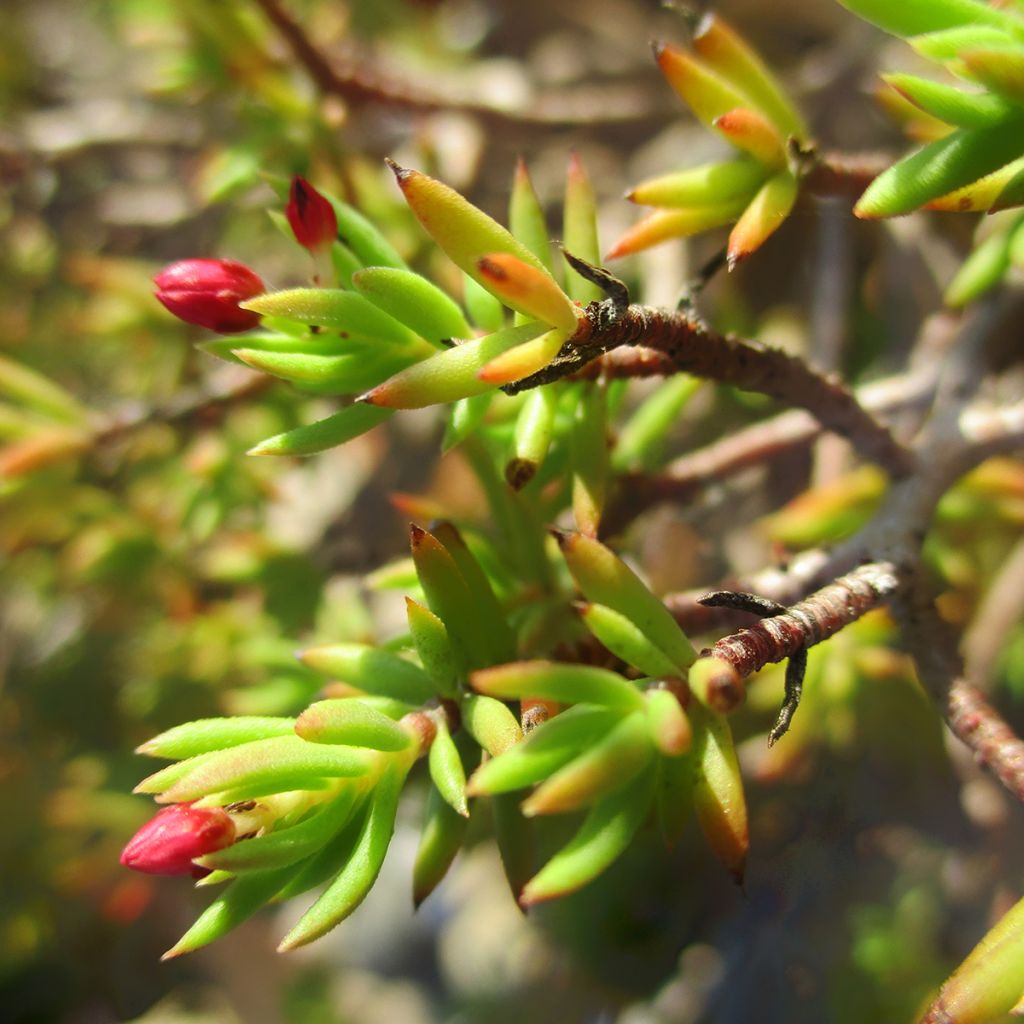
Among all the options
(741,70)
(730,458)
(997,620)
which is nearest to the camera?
(741,70)

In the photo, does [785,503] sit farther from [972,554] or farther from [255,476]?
[255,476]

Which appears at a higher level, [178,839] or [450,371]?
[450,371]

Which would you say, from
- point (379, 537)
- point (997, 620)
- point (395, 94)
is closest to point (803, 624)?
point (997, 620)

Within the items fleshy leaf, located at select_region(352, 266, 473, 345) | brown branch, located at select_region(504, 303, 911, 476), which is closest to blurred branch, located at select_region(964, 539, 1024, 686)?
brown branch, located at select_region(504, 303, 911, 476)

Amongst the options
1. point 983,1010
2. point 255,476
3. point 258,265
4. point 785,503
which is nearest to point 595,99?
point 258,265

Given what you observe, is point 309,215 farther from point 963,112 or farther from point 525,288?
point 963,112

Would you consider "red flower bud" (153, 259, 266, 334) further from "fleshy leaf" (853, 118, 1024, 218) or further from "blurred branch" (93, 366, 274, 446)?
"blurred branch" (93, 366, 274, 446)
